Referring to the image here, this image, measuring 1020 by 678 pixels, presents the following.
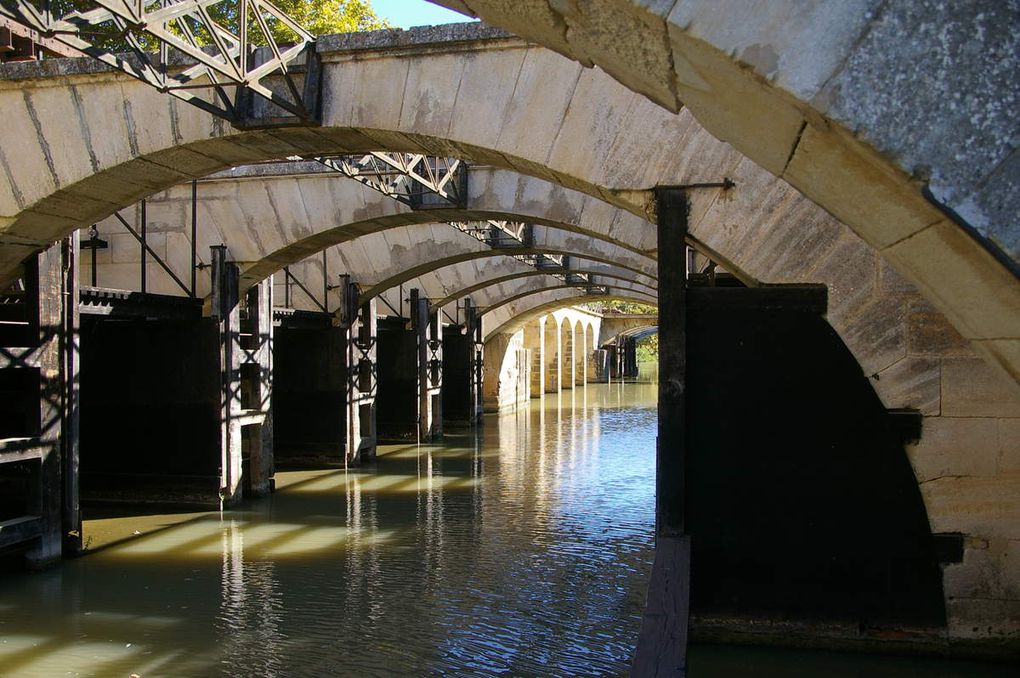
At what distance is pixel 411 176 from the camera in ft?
32.5

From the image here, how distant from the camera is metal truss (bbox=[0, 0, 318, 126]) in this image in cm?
575

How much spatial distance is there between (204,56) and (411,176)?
3782mm

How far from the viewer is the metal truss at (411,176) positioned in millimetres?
9867

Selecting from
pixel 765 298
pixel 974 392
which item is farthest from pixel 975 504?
pixel 765 298

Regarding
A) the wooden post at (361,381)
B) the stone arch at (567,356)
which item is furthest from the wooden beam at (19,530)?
the stone arch at (567,356)

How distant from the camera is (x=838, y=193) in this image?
1930mm

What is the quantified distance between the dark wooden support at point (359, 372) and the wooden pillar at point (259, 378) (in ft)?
9.01

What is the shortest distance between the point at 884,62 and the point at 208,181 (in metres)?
12.1

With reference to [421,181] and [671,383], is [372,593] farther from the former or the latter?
[421,181]

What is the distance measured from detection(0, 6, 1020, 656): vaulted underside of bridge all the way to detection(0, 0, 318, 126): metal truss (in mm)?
205

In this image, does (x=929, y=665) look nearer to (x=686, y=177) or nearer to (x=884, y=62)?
(x=686, y=177)

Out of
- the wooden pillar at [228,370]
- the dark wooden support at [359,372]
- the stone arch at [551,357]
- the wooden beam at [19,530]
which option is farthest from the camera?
the stone arch at [551,357]

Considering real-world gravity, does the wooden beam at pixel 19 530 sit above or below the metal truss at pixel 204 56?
below

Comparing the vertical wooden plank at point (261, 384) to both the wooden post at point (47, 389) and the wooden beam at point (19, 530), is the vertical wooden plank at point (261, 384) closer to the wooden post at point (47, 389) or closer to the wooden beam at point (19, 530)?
the wooden post at point (47, 389)
